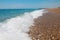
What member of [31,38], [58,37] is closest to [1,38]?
[31,38]

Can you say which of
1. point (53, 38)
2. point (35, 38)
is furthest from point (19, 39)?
point (53, 38)

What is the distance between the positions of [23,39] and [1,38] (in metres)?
0.75

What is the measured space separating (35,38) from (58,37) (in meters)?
0.79

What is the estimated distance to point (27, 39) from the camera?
596cm

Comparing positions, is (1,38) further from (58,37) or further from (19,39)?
(58,37)

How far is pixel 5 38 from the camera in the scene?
5973mm

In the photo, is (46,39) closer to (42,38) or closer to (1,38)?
(42,38)

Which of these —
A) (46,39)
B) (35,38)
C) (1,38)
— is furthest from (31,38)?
(1,38)

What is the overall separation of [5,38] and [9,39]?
19cm

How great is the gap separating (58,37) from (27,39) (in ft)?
3.53

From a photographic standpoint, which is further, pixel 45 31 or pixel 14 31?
pixel 14 31

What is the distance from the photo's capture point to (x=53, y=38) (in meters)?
5.93

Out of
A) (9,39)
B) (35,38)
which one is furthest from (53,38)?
(9,39)

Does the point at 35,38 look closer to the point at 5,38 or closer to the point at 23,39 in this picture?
the point at 23,39
